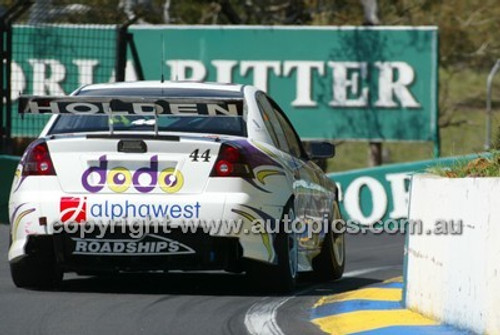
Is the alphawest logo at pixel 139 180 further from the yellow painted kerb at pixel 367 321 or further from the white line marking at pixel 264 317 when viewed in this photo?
the yellow painted kerb at pixel 367 321

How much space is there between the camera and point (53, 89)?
81.9 ft

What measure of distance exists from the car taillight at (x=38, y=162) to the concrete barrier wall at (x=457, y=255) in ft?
7.83

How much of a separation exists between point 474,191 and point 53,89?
17.9 meters

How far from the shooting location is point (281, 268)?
9.88m

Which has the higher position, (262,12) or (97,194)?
(262,12)

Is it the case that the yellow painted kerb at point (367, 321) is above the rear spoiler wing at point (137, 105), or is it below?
below

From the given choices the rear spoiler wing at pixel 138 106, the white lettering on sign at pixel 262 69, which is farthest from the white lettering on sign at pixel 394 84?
the rear spoiler wing at pixel 138 106

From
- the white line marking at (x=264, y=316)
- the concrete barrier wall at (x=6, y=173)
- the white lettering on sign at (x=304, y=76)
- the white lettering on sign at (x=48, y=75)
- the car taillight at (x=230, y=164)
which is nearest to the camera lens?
the white line marking at (x=264, y=316)

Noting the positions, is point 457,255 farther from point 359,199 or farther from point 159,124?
point 359,199

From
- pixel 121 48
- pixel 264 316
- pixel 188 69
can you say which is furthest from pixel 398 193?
pixel 264 316

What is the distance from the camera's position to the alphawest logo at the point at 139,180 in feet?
31.0

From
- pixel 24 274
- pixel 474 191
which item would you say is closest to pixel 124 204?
pixel 24 274

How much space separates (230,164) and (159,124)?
30.9 inches

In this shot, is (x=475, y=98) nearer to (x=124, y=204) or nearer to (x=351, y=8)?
(x=351, y=8)
